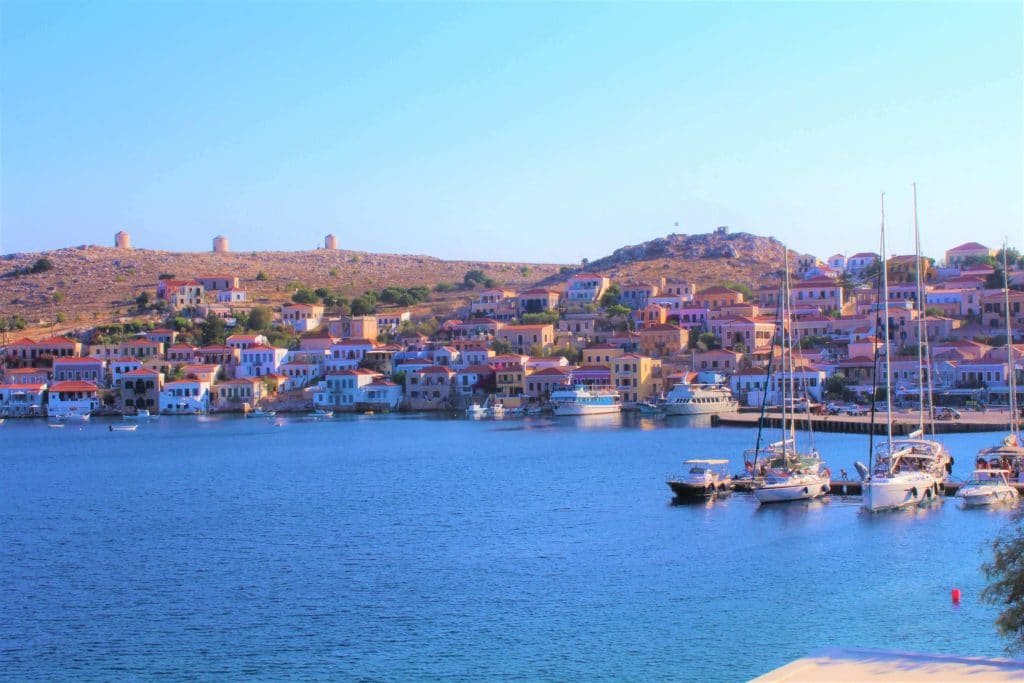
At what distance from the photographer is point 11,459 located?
65.9m

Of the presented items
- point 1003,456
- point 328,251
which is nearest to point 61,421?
point 1003,456

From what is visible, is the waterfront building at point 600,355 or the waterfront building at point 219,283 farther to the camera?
the waterfront building at point 219,283

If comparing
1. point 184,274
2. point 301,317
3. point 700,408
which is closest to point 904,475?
point 700,408

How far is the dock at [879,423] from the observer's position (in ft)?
221

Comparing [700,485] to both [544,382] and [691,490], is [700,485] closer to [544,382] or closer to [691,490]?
[691,490]

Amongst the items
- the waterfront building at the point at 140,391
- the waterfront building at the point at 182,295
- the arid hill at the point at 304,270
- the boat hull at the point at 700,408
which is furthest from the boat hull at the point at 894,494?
the waterfront building at the point at 182,295

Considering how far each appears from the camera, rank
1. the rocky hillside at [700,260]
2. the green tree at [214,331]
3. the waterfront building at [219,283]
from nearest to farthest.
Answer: the green tree at [214,331] < the waterfront building at [219,283] < the rocky hillside at [700,260]

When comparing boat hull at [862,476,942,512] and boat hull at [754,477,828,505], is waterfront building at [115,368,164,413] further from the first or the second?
boat hull at [862,476,942,512]

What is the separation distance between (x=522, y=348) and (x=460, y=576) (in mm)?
78060

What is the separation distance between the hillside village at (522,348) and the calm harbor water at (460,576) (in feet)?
134

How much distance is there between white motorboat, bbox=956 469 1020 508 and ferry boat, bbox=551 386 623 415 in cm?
5025

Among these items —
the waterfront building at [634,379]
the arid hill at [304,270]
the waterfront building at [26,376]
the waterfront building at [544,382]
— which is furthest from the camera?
the arid hill at [304,270]

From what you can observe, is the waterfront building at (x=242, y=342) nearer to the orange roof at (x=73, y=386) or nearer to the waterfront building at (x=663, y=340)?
the orange roof at (x=73, y=386)

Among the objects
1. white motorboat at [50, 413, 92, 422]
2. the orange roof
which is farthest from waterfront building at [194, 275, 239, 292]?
white motorboat at [50, 413, 92, 422]
